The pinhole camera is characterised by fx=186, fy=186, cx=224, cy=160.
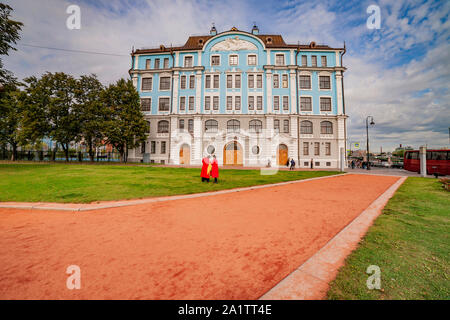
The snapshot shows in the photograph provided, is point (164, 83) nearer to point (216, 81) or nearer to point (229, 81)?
point (216, 81)

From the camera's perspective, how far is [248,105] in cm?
2814

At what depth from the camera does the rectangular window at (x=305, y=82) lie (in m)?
28.8

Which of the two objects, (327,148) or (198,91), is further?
(198,91)

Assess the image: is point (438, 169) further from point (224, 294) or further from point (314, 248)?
point (224, 294)

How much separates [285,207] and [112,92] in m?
29.2

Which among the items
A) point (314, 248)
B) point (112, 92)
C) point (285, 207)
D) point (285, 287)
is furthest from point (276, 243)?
point (112, 92)

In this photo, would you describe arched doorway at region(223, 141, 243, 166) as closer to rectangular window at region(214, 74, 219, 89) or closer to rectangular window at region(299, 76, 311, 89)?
rectangular window at region(214, 74, 219, 89)

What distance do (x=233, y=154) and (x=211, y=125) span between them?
5.57 meters

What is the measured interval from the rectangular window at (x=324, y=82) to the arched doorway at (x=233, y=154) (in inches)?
626

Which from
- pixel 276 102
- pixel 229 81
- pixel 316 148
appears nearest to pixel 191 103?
pixel 229 81

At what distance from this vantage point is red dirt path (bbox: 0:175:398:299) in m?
2.21

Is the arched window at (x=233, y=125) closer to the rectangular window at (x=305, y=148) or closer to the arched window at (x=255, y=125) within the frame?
the arched window at (x=255, y=125)

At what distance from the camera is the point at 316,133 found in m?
28.2

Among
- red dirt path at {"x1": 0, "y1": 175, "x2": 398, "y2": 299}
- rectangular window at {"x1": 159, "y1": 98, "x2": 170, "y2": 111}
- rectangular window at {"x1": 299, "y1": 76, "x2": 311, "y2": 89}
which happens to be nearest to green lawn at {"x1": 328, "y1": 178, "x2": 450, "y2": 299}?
red dirt path at {"x1": 0, "y1": 175, "x2": 398, "y2": 299}
